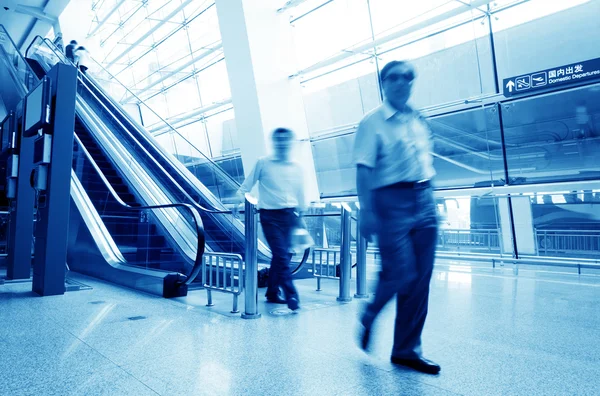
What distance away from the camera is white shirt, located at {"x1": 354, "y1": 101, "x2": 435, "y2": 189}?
8.40 ft

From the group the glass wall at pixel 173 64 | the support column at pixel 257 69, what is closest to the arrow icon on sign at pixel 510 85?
the support column at pixel 257 69

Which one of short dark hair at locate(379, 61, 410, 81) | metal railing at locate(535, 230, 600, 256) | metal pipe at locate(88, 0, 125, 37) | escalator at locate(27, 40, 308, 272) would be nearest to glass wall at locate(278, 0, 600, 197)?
metal railing at locate(535, 230, 600, 256)

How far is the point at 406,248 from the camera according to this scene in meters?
2.53

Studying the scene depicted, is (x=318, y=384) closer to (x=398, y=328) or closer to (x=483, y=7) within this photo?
(x=398, y=328)

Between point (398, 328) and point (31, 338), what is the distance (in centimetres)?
250

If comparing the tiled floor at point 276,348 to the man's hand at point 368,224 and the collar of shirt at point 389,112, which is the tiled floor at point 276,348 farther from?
the collar of shirt at point 389,112

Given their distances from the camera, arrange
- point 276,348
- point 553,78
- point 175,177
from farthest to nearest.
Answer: point 175,177 → point 553,78 → point 276,348

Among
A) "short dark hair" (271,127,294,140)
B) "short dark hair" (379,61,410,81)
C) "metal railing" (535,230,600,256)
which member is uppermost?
"short dark hair" (271,127,294,140)

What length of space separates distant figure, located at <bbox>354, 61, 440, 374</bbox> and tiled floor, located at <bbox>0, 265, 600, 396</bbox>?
0.29 meters

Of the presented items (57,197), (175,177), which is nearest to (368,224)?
(57,197)

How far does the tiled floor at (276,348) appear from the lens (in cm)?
241

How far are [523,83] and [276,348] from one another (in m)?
7.11

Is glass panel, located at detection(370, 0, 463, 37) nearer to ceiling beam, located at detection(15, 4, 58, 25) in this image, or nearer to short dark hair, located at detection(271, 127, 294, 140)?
short dark hair, located at detection(271, 127, 294, 140)

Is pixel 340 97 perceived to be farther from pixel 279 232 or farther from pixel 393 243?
pixel 393 243
